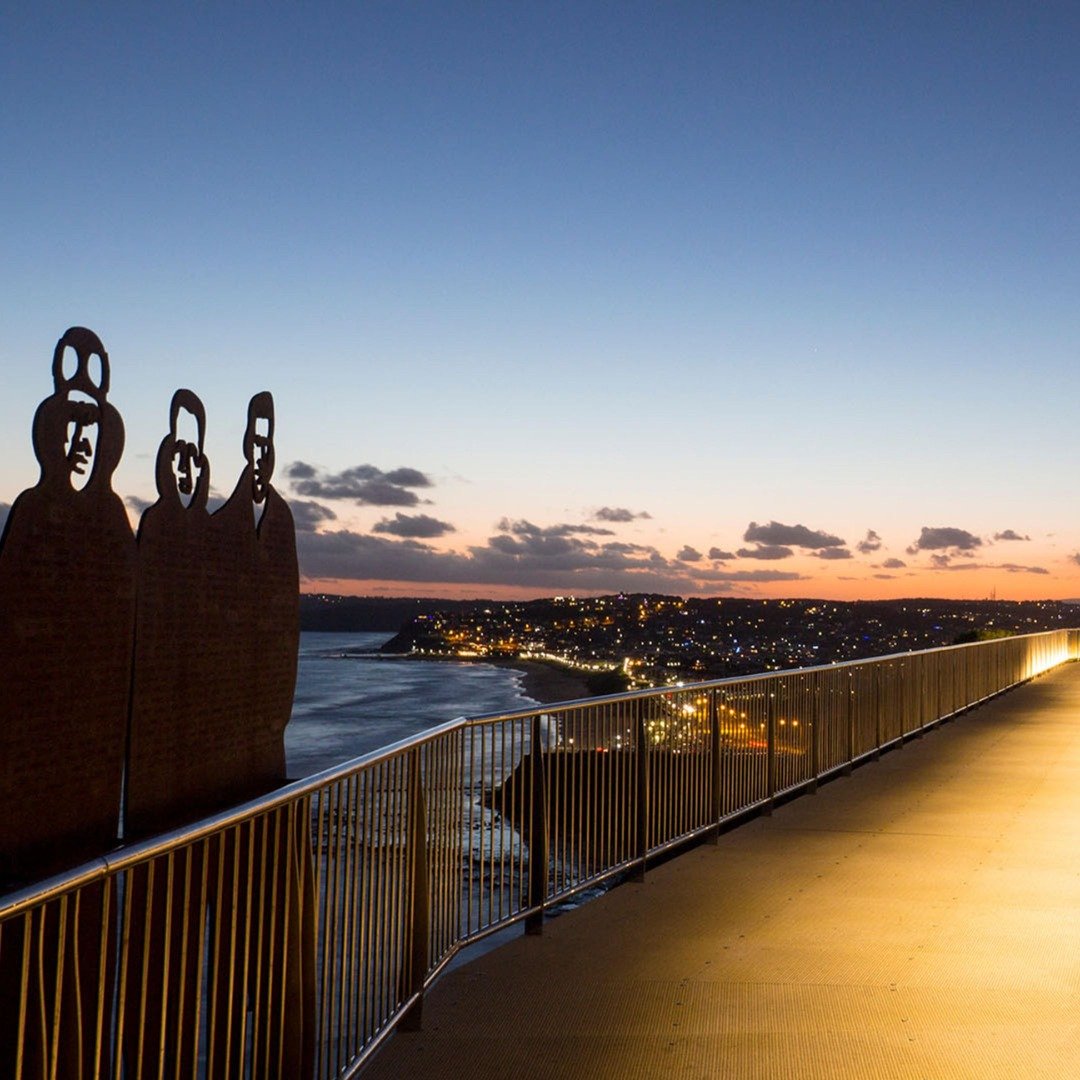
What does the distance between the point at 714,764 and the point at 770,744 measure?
1.59 metres

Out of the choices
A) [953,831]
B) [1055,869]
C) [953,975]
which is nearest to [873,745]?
[953,831]

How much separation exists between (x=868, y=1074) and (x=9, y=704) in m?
5.49

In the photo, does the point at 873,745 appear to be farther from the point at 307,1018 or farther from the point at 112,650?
the point at 307,1018

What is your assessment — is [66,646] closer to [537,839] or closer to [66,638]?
[66,638]

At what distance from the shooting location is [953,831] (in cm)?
1022

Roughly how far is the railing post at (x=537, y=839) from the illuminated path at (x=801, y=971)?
12 cm

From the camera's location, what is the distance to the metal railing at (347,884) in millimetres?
3330

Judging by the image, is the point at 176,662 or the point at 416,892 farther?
the point at 176,662

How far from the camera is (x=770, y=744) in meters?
11.4

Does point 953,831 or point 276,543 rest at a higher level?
point 276,543

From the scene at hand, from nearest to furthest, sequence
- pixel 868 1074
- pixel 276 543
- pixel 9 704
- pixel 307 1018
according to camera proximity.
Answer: pixel 307 1018
pixel 868 1074
pixel 9 704
pixel 276 543

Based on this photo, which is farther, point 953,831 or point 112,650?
point 953,831

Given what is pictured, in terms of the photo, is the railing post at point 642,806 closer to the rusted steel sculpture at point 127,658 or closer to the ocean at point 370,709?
A: the rusted steel sculpture at point 127,658

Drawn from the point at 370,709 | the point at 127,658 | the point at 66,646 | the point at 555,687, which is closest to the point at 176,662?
the point at 127,658
